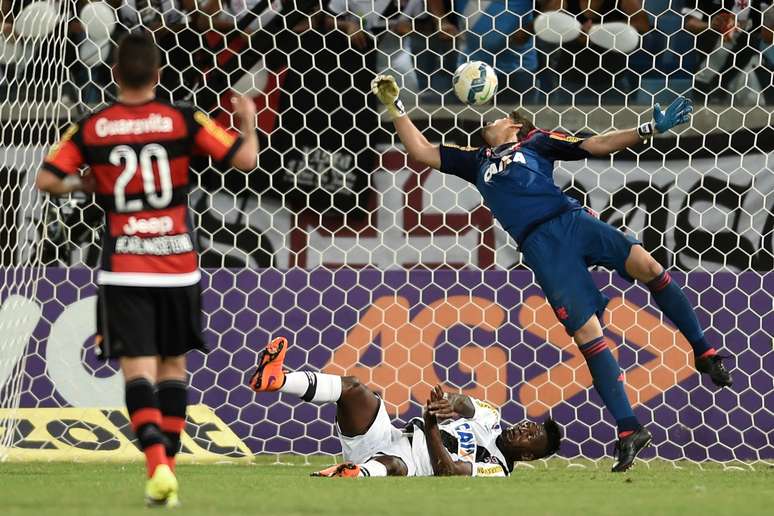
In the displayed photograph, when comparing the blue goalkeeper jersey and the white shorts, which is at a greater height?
the blue goalkeeper jersey

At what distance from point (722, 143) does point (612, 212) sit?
29.3 inches

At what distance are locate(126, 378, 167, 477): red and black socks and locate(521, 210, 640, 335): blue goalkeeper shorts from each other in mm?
2541

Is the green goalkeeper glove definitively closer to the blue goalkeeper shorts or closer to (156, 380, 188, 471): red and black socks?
the blue goalkeeper shorts

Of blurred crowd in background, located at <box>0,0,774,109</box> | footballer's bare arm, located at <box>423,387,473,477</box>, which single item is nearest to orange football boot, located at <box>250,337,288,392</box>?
footballer's bare arm, located at <box>423,387,473,477</box>

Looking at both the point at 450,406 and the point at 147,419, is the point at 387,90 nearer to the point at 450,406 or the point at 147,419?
the point at 450,406

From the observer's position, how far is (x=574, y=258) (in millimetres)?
6480

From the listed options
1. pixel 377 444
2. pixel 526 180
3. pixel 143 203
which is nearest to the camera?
pixel 143 203

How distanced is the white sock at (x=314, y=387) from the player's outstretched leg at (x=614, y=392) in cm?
116

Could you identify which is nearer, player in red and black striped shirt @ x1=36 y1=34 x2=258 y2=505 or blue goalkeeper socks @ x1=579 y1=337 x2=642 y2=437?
player in red and black striped shirt @ x1=36 y1=34 x2=258 y2=505

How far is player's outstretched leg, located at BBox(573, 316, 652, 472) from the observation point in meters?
6.25

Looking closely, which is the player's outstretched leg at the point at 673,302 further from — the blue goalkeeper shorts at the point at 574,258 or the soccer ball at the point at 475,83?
the soccer ball at the point at 475,83

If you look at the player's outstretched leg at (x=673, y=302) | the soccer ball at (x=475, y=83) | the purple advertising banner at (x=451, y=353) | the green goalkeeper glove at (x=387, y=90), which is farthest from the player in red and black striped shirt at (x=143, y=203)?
the purple advertising banner at (x=451, y=353)

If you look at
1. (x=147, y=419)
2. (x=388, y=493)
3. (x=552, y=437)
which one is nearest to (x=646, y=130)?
(x=552, y=437)

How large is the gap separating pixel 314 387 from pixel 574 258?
54.0 inches
